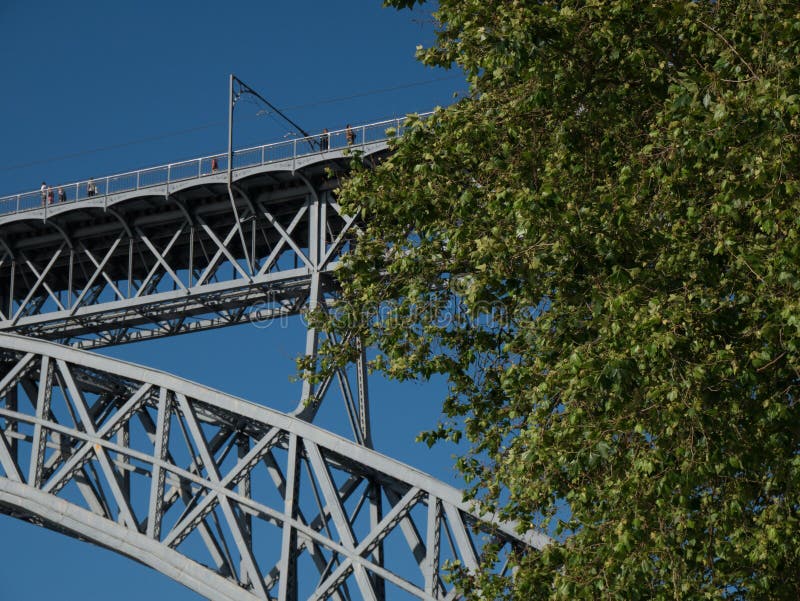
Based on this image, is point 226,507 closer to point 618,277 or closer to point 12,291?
point 12,291

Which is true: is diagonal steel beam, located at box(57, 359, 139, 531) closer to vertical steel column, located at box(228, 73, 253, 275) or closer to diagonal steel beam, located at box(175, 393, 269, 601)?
diagonal steel beam, located at box(175, 393, 269, 601)

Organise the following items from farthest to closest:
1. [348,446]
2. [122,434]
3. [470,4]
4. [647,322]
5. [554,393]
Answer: [122,434] → [348,446] → [470,4] → [554,393] → [647,322]

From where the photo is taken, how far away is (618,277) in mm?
17375

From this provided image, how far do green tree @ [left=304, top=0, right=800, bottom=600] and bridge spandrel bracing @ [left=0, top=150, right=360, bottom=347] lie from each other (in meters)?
10.8

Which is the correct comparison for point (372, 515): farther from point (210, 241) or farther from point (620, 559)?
point (620, 559)

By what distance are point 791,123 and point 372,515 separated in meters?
17.1

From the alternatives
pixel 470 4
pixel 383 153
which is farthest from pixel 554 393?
pixel 383 153

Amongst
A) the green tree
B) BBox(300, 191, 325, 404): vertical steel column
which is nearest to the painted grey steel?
BBox(300, 191, 325, 404): vertical steel column

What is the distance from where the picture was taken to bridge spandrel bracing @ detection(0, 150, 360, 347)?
3312 cm

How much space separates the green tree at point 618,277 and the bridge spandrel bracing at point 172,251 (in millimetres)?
10765

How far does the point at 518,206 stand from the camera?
18.2 metres

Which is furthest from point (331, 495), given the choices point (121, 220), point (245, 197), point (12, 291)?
point (12, 291)

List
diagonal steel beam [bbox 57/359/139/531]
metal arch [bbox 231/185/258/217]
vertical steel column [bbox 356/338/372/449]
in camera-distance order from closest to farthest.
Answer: vertical steel column [bbox 356/338/372/449] → diagonal steel beam [bbox 57/359/139/531] → metal arch [bbox 231/185/258/217]

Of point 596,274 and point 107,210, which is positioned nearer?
point 596,274
